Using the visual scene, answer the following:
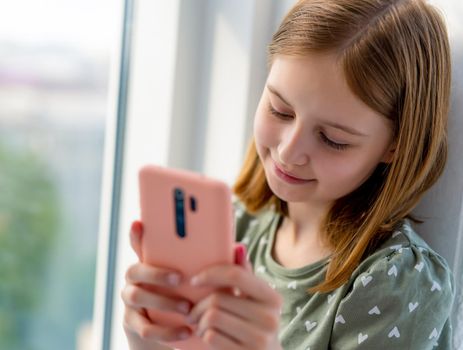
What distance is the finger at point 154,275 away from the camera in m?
0.62

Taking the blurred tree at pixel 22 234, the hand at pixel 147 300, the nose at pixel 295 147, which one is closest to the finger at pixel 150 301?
the hand at pixel 147 300

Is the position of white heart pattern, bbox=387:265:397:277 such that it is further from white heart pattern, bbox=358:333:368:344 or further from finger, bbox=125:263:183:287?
finger, bbox=125:263:183:287

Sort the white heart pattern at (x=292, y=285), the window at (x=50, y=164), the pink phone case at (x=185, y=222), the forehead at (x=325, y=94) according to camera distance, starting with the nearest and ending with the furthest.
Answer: the pink phone case at (x=185, y=222), the forehead at (x=325, y=94), the white heart pattern at (x=292, y=285), the window at (x=50, y=164)

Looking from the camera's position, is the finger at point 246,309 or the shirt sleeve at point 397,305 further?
the shirt sleeve at point 397,305

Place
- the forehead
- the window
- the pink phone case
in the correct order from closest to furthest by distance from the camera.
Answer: the pink phone case → the forehead → the window

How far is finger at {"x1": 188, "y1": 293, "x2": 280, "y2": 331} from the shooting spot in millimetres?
599

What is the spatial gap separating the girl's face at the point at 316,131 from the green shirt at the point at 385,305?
0.30 ft

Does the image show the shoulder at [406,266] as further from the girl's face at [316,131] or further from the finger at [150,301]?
the finger at [150,301]

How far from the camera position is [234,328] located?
599mm

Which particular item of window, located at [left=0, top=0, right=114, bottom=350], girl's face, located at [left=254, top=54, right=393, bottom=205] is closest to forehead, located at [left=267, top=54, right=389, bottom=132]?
girl's face, located at [left=254, top=54, right=393, bottom=205]

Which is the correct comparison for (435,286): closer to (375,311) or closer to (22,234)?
(375,311)

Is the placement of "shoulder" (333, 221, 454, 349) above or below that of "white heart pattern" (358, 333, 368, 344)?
above

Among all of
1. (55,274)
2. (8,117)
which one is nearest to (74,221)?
(55,274)

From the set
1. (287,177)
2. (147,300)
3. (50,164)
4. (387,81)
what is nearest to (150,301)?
(147,300)
